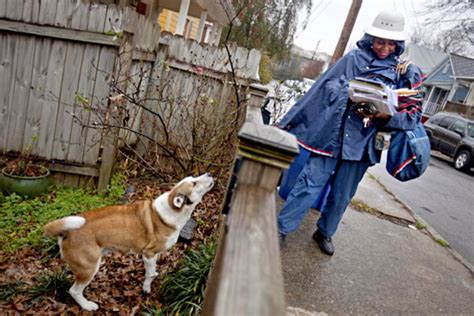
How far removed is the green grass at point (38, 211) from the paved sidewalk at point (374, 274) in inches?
96.3

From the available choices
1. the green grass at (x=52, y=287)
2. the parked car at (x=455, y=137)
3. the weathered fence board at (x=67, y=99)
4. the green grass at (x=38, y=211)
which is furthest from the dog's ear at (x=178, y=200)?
the parked car at (x=455, y=137)

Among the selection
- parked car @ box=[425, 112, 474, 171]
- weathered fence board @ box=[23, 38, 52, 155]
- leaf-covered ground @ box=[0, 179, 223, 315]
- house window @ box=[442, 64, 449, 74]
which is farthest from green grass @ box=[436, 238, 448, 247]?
house window @ box=[442, 64, 449, 74]

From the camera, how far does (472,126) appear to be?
15781 mm

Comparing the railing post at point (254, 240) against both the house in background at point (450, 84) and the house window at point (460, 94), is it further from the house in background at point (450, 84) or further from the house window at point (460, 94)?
the house window at point (460, 94)

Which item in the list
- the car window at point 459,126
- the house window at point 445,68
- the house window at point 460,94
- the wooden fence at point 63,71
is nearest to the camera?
the wooden fence at point 63,71

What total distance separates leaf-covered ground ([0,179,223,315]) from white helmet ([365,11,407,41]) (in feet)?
8.88

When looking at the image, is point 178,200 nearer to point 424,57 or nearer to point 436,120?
point 436,120

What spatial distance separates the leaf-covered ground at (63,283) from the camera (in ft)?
→ 9.53

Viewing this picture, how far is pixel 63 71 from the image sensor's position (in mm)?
4316

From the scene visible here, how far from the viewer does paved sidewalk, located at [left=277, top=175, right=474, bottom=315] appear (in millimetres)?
3217

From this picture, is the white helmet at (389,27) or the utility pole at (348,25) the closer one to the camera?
the white helmet at (389,27)

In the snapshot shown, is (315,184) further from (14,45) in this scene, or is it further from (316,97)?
(14,45)

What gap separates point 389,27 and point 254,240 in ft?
9.33

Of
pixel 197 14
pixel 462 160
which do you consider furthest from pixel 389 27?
pixel 462 160
